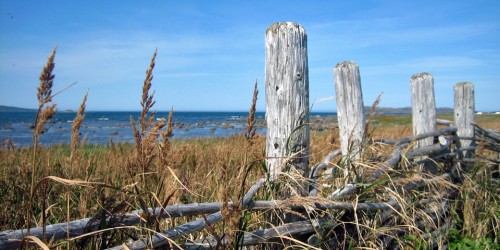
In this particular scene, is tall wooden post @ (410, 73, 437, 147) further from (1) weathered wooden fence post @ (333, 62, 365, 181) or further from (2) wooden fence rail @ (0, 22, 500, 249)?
(1) weathered wooden fence post @ (333, 62, 365, 181)

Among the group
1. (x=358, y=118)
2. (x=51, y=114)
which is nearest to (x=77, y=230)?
(x=51, y=114)

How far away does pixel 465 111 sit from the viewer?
19.5 feet

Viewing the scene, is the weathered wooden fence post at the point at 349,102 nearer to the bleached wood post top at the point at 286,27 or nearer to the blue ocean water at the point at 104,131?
the blue ocean water at the point at 104,131

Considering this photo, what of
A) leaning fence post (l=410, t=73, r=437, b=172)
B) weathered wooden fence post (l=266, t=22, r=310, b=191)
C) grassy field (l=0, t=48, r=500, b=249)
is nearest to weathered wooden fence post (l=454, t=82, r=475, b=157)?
grassy field (l=0, t=48, r=500, b=249)

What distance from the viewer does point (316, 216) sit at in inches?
104

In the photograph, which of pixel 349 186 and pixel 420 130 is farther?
pixel 420 130

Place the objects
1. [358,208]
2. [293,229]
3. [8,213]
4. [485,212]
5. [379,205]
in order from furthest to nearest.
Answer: [485,212]
[8,213]
[379,205]
[358,208]
[293,229]

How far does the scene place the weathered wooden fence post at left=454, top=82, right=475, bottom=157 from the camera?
5918 mm

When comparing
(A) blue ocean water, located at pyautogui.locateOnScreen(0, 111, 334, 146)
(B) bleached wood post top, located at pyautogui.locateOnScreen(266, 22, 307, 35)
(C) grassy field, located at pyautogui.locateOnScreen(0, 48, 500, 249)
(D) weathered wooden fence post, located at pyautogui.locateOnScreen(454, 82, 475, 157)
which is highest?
(B) bleached wood post top, located at pyautogui.locateOnScreen(266, 22, 307, 35)

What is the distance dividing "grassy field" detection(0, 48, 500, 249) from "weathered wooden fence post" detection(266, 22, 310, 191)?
0.14 m

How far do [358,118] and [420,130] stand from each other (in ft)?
4.94

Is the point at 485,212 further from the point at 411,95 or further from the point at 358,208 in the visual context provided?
the point at 358,208

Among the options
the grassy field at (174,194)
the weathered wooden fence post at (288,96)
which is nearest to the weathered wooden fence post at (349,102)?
the grassy field at (174,194)

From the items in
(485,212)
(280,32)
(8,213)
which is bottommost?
(485,212)
